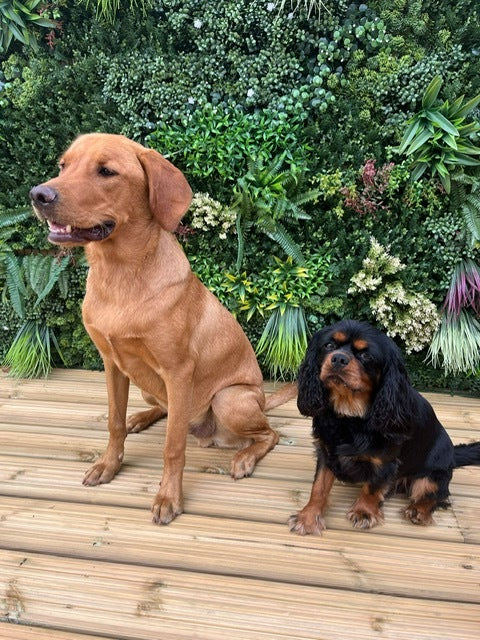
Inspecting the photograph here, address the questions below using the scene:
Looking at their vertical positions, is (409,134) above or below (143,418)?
above

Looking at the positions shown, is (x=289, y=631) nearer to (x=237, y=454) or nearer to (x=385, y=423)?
(x=385, y=423)

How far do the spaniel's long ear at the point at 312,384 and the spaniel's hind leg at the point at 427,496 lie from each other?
0.63 meters

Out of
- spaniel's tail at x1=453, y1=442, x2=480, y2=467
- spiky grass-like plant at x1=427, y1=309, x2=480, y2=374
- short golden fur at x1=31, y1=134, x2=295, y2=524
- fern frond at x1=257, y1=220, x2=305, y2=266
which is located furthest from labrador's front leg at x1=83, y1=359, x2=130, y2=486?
spiky grass-like plant at x1=427, y1=309, x2=480, y2=374

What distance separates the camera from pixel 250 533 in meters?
2.21

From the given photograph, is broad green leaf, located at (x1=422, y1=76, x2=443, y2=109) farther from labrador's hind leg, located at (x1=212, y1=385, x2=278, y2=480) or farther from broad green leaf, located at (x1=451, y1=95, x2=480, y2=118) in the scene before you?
labrador's hind leg, located at (x1=212, y1=385, x2=278, y2=480)

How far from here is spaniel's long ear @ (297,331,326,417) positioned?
233 centimetres

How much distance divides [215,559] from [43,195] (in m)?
1.74

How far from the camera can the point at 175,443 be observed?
2363 millimetres

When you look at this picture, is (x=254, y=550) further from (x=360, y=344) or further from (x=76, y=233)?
(x=76, y=233)

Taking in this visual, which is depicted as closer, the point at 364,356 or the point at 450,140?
the point at 364,356

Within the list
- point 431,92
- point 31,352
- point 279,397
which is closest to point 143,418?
point 279,397

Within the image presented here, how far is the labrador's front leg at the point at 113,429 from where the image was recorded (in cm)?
257

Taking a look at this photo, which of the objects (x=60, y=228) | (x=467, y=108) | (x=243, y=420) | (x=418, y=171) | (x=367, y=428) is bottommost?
(x=243, y=420)

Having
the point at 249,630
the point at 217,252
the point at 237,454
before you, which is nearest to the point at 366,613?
the point at 249,630
